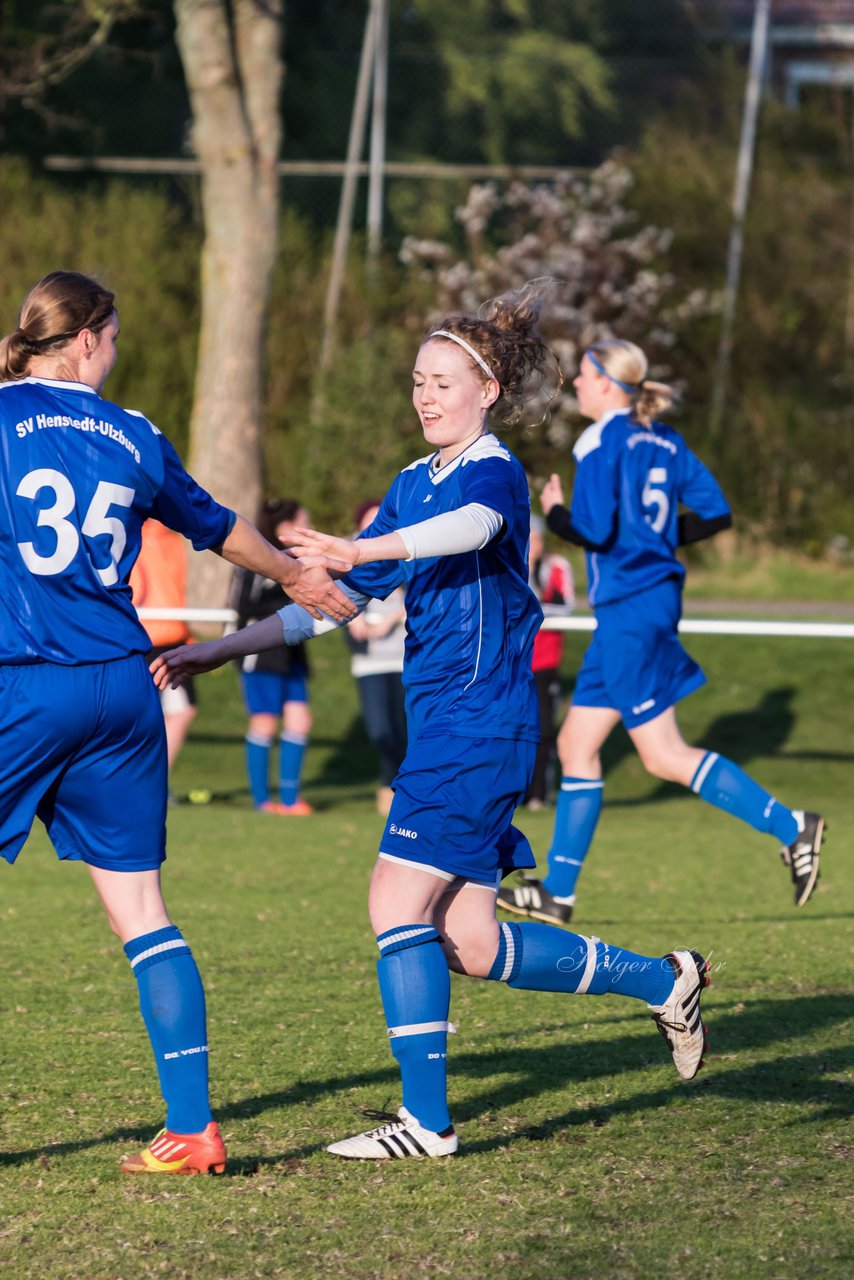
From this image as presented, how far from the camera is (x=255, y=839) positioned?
10.4 m

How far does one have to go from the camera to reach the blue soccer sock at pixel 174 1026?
3988 millimetres

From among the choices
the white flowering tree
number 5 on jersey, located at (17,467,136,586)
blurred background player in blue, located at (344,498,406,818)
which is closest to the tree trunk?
the white flowering tree

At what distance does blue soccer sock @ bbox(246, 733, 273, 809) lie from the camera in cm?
1223

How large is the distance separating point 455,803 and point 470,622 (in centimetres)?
43

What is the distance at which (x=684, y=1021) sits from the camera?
14.7 ft

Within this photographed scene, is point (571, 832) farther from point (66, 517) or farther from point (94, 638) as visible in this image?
point (66, 517)

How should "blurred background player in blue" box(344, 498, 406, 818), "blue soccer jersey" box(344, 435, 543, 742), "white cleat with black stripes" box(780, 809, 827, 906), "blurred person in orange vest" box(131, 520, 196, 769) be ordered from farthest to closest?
"blurred background player in blue" box(344, 498, 406, 818)
"blurred person in orange vest" box(131, 520, 196, 769)
"white cleat with black stripes" box(780, 809, 827, 906)
"blue soccer jersey" box(344, 435, 543, 742)

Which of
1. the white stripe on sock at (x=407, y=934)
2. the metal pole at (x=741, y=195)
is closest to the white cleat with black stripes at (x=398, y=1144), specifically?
the white stripe on sock at (x=407, y=934)

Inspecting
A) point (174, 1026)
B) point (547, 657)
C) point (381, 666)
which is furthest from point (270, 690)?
point (174, 1026)

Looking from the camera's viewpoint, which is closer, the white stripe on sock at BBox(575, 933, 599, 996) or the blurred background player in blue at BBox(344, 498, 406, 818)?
the white stripe on sock at BBox(575, 933, 599, 996)

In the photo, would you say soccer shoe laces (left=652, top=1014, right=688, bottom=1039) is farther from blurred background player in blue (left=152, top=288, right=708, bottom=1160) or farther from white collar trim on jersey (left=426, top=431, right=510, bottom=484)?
white collar trim on jersey (left=426, top=431, right=510, bottom=484)

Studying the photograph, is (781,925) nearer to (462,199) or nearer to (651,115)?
(462,199)

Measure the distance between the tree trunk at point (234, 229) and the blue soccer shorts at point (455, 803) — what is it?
13349 mm

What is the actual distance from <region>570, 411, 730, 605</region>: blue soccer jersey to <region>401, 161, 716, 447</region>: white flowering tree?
13.9 metres
